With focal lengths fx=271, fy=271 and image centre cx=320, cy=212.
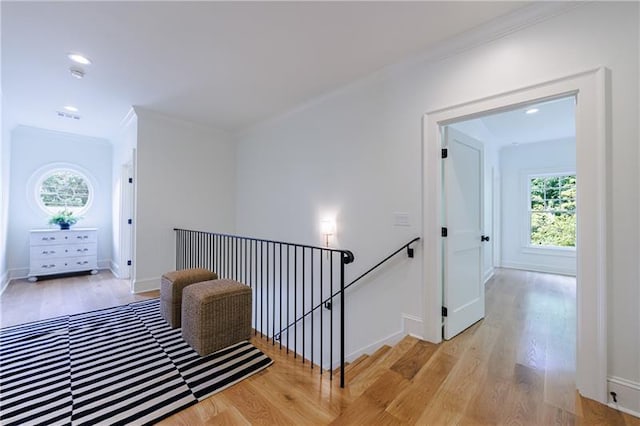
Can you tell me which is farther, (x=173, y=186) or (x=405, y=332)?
(x=173, y=186)

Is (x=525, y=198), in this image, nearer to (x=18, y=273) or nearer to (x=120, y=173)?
(x=120, y=173)

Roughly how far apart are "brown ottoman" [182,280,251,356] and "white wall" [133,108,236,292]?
2258mm

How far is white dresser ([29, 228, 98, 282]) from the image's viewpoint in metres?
4.81

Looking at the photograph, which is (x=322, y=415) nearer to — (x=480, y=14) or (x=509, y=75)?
(x=509, y=75)

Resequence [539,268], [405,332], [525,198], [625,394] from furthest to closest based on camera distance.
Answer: [525,198], [539,268], [405,332], [625,394]

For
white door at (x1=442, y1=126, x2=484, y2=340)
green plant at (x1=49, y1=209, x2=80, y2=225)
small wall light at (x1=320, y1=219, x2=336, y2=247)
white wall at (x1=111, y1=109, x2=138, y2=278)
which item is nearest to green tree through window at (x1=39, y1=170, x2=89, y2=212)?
green plant at (x1=49, y1=209, x2=80, y2=225)

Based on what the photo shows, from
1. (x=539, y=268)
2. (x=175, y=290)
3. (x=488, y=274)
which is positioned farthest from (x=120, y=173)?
(x=539, y=268)

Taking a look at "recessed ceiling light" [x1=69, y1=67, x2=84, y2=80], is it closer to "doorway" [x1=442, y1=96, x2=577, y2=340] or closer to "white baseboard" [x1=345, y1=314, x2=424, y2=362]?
"doorway" [x1=442, y1=96, x2=577, y2=340]

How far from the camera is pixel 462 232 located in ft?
9.09

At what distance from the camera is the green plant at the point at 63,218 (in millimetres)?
5160

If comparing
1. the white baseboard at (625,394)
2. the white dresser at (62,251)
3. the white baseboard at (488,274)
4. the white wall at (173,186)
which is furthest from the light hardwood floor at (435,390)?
the white dresser at (62,251)

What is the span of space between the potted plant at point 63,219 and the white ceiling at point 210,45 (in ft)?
7.31

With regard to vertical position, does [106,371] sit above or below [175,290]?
below

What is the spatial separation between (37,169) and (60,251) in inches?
66.4
